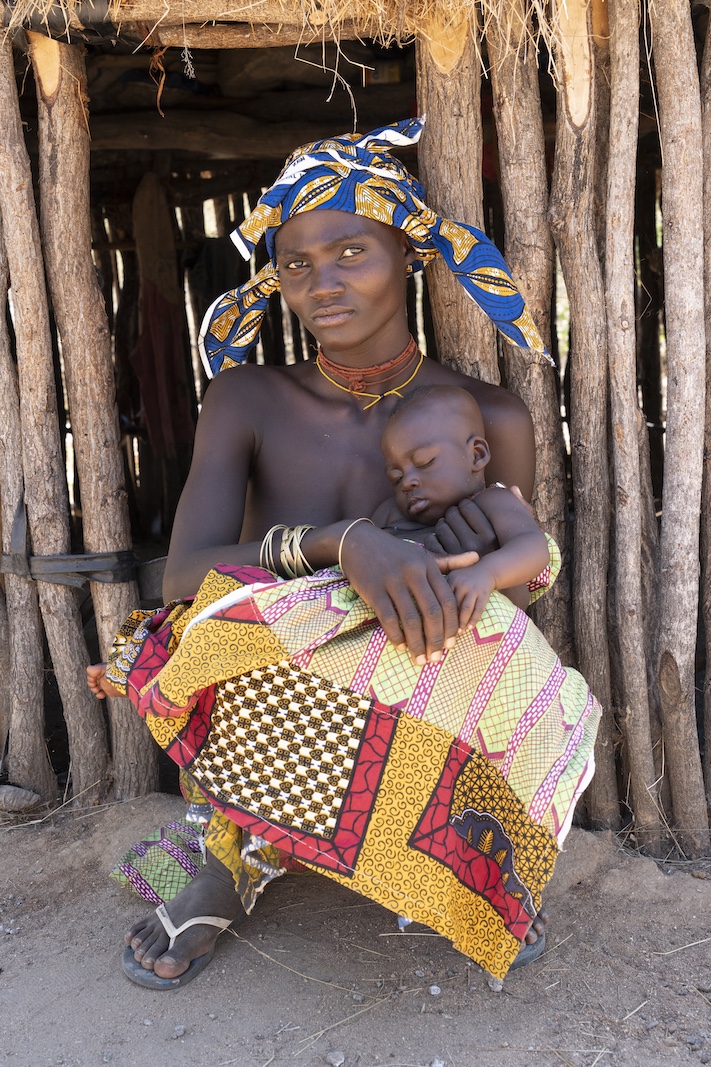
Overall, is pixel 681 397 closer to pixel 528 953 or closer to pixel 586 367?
pixel 586 367

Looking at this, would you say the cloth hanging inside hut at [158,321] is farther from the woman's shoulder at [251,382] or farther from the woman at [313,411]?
the woman's shoulder at [251,382]

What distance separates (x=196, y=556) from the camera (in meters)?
2.15

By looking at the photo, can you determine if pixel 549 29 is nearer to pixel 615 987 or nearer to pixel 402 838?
pixel 402 838

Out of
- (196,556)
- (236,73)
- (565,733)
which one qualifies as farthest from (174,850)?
(236,73)

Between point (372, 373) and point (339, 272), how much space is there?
275 mm

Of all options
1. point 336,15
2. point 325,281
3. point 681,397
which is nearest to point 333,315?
point 325,281

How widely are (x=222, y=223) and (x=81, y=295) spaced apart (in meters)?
3.50

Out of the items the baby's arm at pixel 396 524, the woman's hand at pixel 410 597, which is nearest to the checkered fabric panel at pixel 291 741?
the woman's hand at pixel 410 597

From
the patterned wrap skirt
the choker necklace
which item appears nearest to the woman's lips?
the choker necklace

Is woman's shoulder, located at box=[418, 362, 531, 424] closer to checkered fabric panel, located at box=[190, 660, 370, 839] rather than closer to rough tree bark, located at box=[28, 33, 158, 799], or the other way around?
checkered fabric panel, located at box=[190, 660, 370, 839]

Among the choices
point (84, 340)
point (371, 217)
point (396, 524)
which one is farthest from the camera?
point (84, 340)

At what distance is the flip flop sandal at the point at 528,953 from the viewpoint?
2.14 meters

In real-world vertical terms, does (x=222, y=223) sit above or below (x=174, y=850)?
above

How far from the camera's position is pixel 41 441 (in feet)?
9.17
